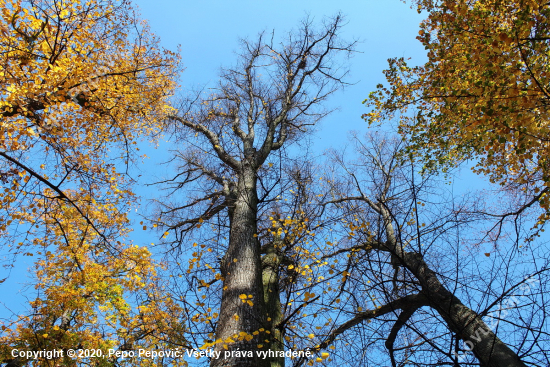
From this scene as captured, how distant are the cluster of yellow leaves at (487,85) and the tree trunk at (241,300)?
292cm

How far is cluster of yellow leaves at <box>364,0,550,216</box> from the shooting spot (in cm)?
253

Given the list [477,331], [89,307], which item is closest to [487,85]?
[477,331]

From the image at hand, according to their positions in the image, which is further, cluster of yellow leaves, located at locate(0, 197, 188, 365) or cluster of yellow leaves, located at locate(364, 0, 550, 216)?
cluster of yellow leaves, located at locate(0, 197, 188, 365)

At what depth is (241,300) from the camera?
3518 mm

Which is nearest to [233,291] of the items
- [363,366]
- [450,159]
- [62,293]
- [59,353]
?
[363,366]

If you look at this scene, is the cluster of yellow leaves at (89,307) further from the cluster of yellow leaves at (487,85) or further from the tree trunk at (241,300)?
the cluster of yellow leaves at (487,85)

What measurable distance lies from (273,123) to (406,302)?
468 cm

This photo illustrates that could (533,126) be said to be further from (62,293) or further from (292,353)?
(62,293)

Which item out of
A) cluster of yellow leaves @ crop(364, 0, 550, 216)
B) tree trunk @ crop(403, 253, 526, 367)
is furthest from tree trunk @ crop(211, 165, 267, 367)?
cluster of yellow leaves @ crop(364, 0, 550, 216)

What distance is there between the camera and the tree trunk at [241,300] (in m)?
3.03

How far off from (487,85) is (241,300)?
3405mm

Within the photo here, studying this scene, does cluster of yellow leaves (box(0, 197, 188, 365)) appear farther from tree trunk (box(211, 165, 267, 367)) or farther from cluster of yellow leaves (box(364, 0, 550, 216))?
cluster of yellow leaves (box(364, 0, 550, 216))

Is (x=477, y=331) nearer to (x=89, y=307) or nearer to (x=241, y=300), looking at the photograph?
(x=241, y=300)

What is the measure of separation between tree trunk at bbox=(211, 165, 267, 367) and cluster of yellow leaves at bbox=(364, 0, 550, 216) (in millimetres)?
2920
